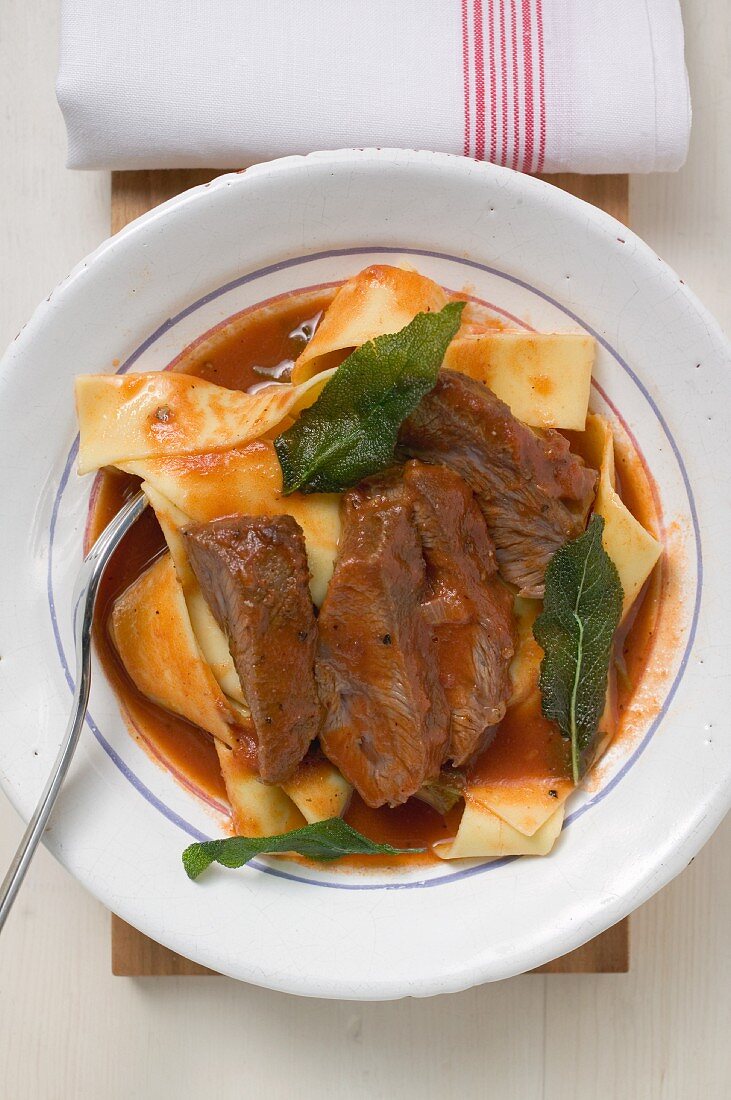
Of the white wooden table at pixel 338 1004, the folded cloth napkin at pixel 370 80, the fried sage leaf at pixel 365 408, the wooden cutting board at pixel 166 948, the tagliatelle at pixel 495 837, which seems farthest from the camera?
the white wooden table at pixel 338 1004

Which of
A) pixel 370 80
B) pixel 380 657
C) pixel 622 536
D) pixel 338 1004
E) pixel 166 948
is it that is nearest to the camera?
pixel 380 657

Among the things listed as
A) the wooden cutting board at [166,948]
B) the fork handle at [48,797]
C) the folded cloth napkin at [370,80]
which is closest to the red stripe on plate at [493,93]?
the folded cloth napkin at [370,80]

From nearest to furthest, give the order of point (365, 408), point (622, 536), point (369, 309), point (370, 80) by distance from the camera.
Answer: point (365, 408) → point (369, 309) → point (622, 536) → point (370, 80)

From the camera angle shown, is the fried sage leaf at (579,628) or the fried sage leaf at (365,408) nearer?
the fried sage leaf at (365,408)

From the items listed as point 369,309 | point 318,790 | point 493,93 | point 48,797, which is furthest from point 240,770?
point 493,93

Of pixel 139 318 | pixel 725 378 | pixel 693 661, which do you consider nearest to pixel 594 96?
pixel 725 378

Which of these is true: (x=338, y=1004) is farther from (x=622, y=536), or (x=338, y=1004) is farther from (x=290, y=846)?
(x=622, y=536)

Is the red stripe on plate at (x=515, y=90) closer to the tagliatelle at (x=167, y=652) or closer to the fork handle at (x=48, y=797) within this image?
the tagliatelle at (x=167, y=652)

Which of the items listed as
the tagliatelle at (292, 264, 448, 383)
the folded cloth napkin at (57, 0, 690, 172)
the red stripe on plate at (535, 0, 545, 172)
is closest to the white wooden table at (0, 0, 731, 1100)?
the folded cloth napkin at (57, 0, 690, 172)
